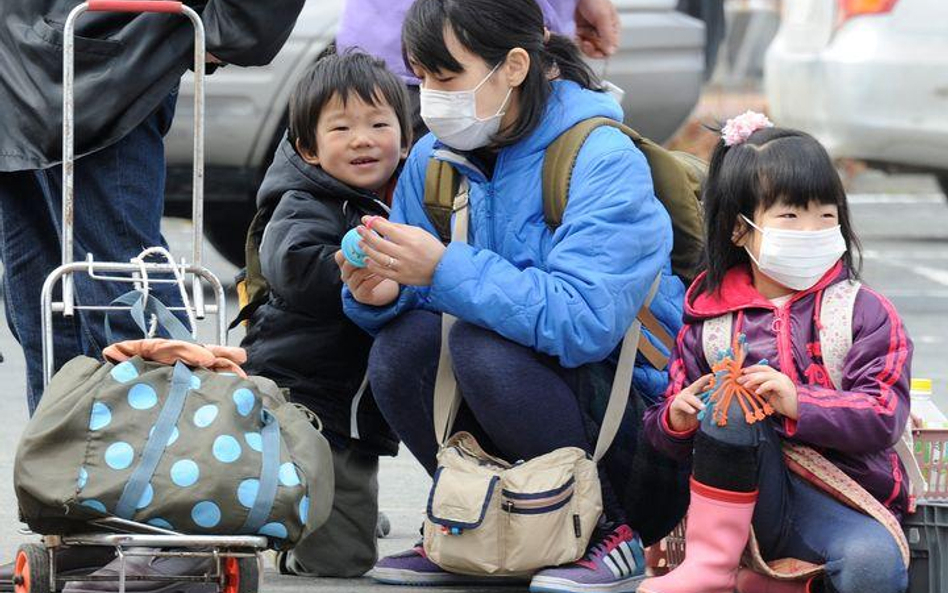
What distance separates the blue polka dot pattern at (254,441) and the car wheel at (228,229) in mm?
5584

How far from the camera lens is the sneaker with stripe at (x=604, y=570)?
392 centimetres

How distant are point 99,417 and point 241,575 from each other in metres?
0.39

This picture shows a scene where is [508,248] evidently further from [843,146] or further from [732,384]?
[843,146]

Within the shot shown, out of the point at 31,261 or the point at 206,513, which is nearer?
the point at 206,513

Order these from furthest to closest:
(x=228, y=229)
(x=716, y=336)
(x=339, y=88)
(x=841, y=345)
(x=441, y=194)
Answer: (x=228, y=229)
(x=339, y=88)
(x=441, y=194)
(x=716, y=336)
(x=841, y=345)

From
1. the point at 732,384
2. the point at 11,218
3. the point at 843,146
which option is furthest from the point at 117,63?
the point at 843,146

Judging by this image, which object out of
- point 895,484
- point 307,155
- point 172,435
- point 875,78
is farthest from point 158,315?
point 875,78

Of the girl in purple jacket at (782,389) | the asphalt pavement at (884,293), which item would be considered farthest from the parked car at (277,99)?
the girl in purple jacket at (782,389)

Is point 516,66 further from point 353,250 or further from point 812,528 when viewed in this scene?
point 812,528

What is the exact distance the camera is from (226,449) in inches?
133

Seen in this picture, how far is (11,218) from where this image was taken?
14.3 ft

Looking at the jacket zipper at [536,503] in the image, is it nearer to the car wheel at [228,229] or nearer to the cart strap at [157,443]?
the cart strap at [157,443]

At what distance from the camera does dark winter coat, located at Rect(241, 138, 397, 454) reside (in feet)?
13.8

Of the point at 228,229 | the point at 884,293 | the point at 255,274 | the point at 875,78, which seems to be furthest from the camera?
the point at 875,78
